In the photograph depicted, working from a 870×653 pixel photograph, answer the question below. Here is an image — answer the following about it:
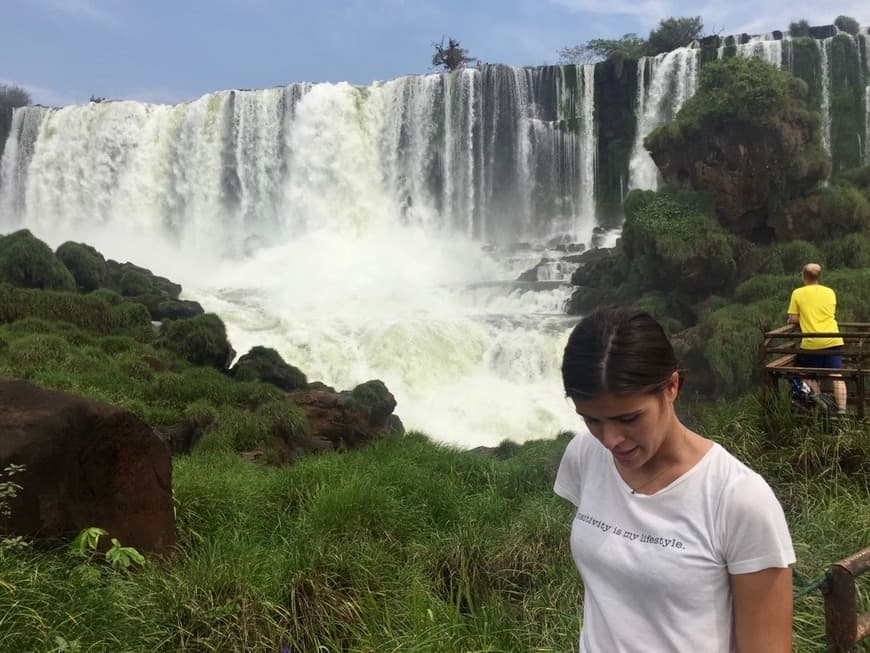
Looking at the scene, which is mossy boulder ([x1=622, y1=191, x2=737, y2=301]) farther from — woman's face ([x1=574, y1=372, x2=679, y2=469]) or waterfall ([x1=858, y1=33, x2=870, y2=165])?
woman's face ([x1=574, y1=372, x2=679, y2=469])

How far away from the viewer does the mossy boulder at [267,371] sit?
1231 cm

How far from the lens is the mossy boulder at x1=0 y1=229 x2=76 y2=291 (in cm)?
1417

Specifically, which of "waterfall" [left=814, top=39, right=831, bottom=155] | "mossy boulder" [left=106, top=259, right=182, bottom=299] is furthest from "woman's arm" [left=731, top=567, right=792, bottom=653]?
"waterfall" [left=814, top=39, right=831, bottom=155]

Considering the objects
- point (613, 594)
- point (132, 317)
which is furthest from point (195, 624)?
point (132, 317)

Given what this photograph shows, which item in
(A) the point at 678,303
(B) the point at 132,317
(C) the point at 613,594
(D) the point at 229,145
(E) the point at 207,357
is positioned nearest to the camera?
(C) the point at 613,594

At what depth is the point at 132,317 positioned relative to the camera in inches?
540

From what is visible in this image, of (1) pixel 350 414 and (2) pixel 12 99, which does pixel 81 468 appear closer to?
(1) pixel 350 414

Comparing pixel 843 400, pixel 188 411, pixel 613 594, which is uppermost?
pixel 613 594

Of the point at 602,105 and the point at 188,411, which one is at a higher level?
the point at 602,105

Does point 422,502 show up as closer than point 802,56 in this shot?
Yes

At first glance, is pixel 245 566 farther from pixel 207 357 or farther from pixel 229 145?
pixel 229 145

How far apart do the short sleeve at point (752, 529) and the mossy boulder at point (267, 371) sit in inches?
447

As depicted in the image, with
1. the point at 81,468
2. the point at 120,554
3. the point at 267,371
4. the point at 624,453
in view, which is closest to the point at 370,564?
the point at 120,554

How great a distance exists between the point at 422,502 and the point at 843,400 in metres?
3.27
